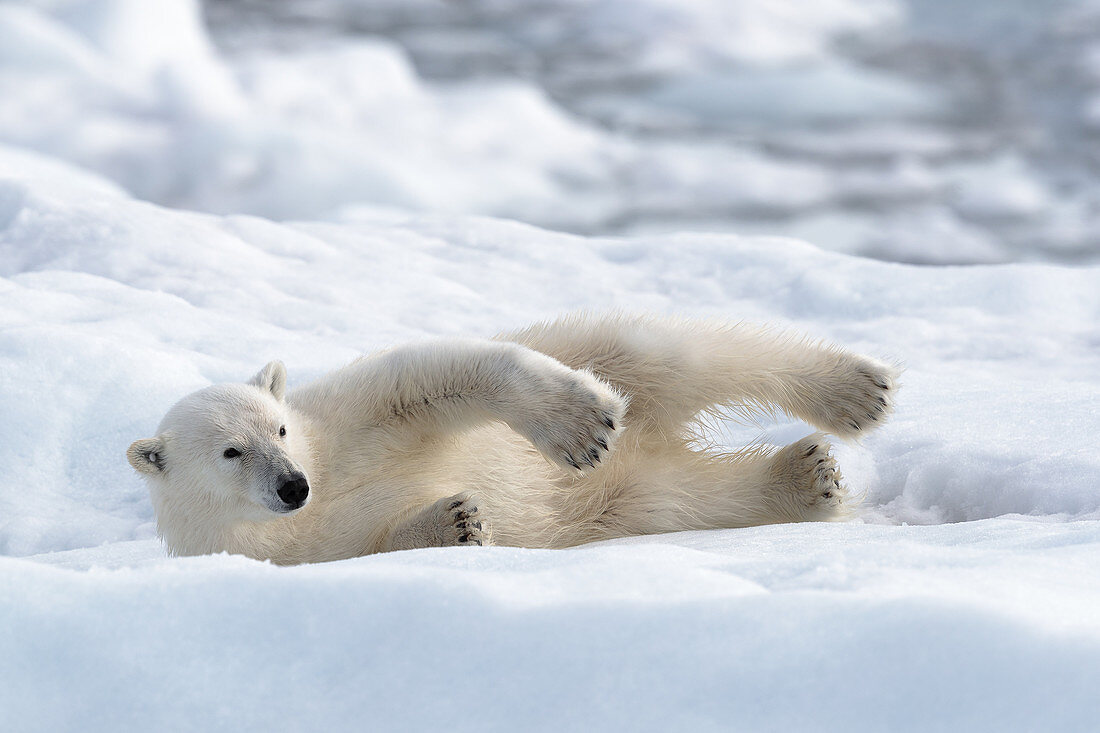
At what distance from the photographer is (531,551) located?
170cm

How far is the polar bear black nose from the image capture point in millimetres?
2098

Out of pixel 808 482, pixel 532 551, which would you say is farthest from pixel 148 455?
pixel 808 482

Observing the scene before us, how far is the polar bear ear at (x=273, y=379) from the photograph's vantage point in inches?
92.5

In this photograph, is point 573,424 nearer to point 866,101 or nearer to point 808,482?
point 808,482

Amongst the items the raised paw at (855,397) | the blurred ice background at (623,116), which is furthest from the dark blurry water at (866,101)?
the raised paw at (855,397)

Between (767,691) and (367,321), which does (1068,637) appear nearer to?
(767,691)

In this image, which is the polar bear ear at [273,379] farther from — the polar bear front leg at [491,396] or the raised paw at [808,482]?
the raised paw at [808,482]

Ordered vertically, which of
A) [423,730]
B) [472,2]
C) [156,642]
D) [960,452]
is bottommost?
[423,730]

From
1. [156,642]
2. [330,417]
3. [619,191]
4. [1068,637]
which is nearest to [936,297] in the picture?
[330,417]

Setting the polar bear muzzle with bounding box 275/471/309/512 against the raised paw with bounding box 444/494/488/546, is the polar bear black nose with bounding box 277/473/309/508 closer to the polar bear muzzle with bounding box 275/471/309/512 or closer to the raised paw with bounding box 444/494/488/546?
the polar bear muzzle with bounding box 275/471/309/512

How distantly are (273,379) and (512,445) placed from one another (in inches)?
22.9

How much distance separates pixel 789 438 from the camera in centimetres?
315

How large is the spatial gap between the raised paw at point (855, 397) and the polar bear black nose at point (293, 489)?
129 centimetres

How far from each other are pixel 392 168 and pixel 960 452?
10.3 m
